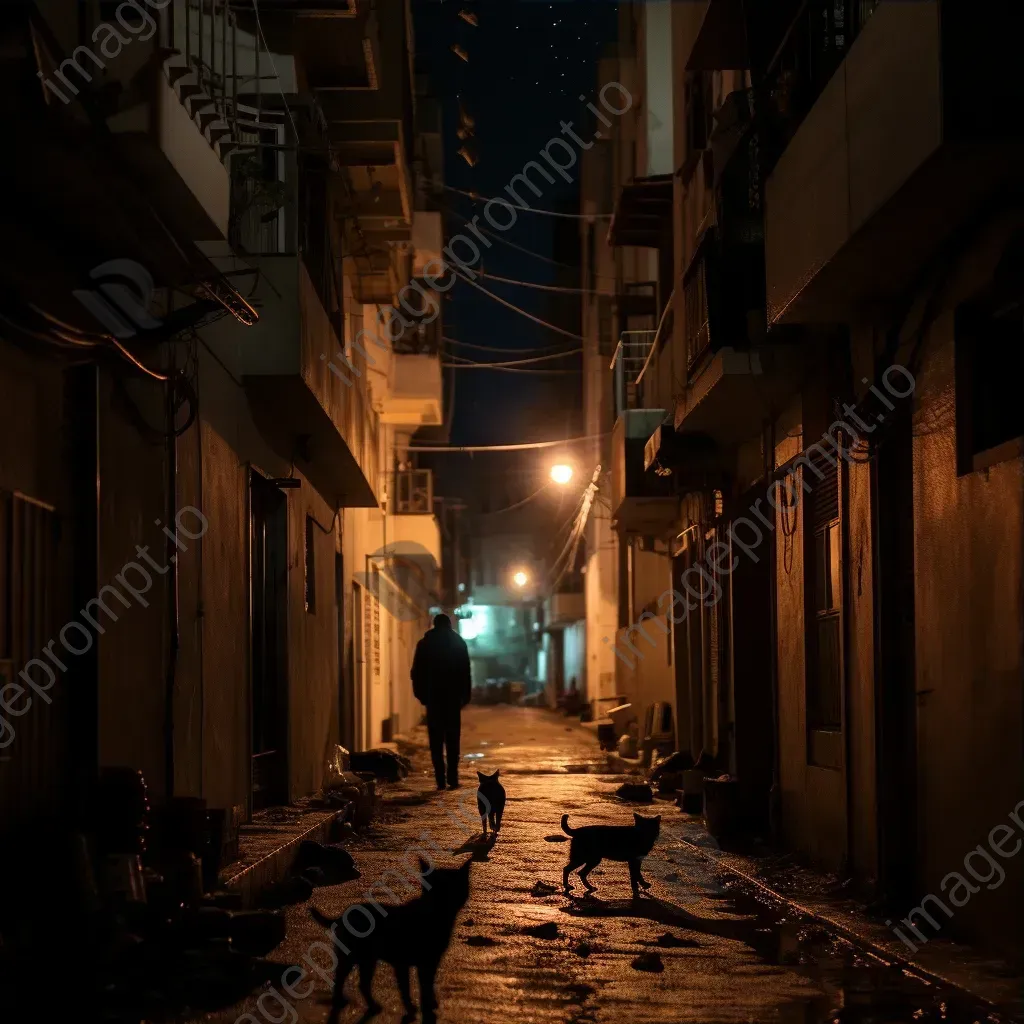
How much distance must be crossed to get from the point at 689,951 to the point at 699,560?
33.9 feet

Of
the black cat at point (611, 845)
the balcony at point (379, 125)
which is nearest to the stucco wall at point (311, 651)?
the balcony at point (379, 125)

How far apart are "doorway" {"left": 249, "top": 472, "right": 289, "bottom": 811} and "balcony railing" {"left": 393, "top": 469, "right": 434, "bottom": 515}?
17718 mm

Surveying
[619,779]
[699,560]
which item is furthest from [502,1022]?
[619,779]

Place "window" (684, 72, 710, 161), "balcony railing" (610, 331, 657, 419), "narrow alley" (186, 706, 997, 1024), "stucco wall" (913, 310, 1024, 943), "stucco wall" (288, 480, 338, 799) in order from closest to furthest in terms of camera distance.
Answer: "narrow alley" (186, 706, 997, 1024) < "stucco wall" (913, 310, 1024, 943) < "stucco wall" (288, 480, 338, 799) < "window" (684, 72, 710, 161) < "balcony railing" (610, 331, 657, 419)

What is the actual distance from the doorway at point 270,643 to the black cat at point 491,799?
2.69m

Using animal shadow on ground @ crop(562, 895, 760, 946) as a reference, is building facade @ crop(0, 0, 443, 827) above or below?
above

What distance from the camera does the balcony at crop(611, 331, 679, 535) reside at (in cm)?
1858

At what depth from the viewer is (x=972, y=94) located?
627 centimetres

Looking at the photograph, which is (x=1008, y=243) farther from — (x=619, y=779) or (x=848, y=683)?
(x=619, y=779)

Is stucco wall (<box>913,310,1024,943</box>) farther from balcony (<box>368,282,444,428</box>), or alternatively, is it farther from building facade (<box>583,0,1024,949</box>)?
balcony (<box>368,282,444,428</box>)

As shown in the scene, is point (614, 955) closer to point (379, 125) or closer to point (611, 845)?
point (611, 845)

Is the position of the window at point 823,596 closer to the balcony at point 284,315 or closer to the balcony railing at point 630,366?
the balcony at point 284,315

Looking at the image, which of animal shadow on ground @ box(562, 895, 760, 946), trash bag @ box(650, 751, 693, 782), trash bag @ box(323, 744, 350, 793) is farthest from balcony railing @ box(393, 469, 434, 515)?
animal shadow on ground @ box(562, 895, 760, 946)

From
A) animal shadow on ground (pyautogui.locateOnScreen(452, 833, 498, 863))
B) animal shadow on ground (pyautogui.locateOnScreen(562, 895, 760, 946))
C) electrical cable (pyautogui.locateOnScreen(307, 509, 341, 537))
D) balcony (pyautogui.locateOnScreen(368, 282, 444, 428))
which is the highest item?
balcony (pyautogui.locateOnScreen(368, 282, 444, 428))
